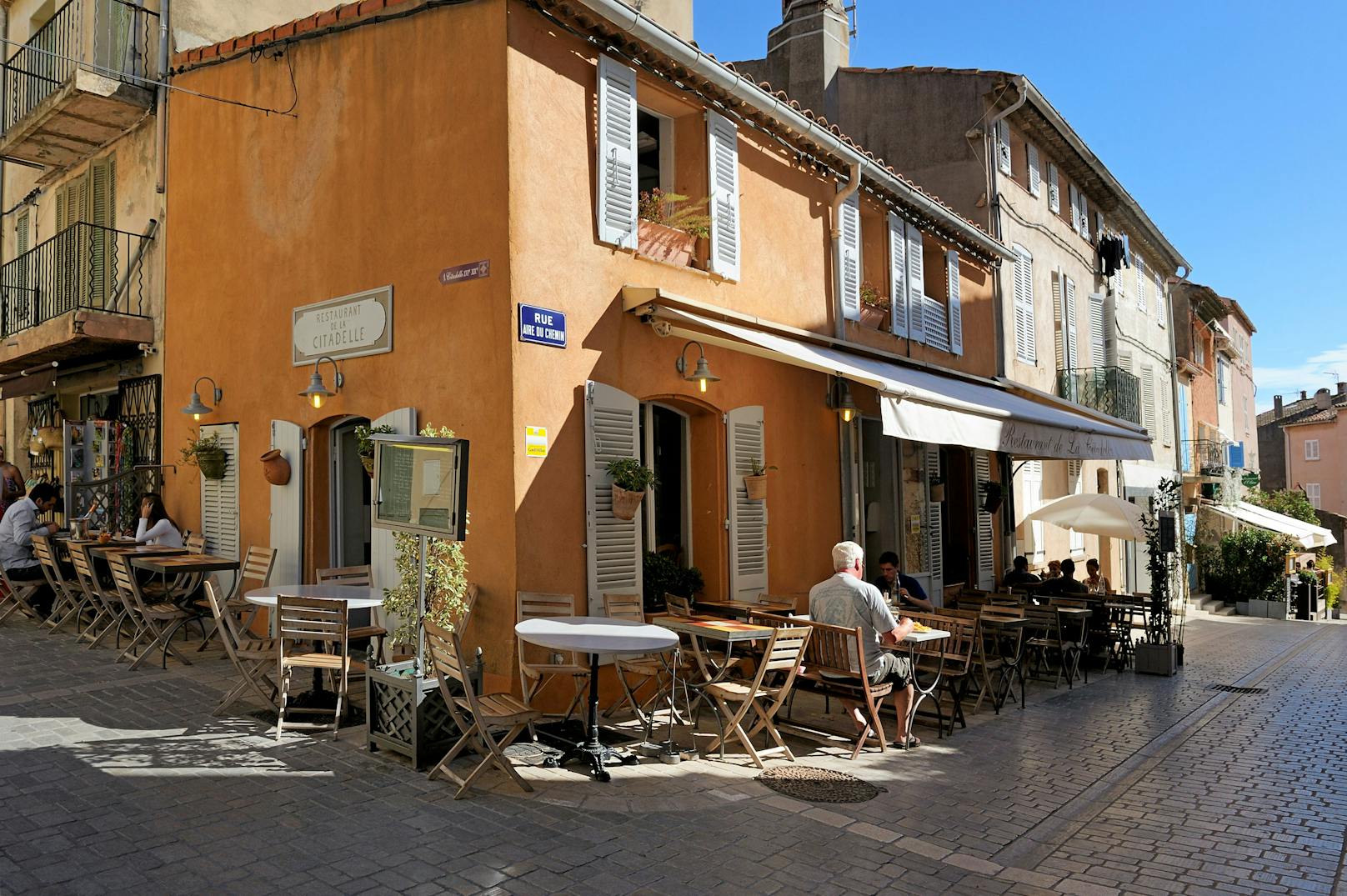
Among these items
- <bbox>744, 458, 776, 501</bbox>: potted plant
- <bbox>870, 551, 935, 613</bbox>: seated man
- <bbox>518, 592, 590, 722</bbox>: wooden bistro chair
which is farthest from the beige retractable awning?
<bbox>518, 592, 590, 722</bbox>: wooden bistro chair

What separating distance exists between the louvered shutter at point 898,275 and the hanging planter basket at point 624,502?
5917 mm

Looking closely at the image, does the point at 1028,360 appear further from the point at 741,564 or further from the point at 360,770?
the point at 360,770

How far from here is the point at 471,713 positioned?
17.1ft

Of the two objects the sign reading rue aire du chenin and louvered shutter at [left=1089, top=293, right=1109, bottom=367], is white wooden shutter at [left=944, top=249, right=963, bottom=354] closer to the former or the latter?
louvered shutter at [left=1089, top=293, right=1109, bottom=367]

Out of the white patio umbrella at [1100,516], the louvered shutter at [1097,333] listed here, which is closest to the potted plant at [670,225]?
the white patio umbrella at [1100,516]

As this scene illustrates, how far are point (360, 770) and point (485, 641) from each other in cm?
154

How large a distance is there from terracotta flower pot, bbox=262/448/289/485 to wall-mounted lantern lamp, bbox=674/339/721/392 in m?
3.88

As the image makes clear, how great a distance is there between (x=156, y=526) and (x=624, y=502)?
5784mm

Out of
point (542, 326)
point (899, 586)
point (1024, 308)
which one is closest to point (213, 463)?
point (542, 326)

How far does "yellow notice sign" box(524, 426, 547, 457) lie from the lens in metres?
6.80

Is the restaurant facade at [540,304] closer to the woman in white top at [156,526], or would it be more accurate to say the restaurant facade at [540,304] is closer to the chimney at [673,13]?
the woman in white top at [156,526]

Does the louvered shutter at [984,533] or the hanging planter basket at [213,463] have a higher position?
the hanging planter basket at [213,463]

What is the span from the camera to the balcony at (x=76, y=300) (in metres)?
10.7

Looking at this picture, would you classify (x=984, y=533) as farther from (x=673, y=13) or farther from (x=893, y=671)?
(x=673, y=13)
